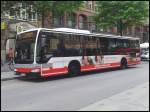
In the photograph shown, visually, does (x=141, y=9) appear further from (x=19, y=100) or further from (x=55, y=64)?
(x=19, y=100)

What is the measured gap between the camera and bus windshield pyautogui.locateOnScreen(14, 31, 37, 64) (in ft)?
53.7

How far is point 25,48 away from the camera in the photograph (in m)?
16.8

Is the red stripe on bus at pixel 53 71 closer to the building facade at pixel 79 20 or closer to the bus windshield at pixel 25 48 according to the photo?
the bus windshield at pixel 25 48

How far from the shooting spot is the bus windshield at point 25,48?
16359 millimetres

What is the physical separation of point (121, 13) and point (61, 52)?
63.0ft

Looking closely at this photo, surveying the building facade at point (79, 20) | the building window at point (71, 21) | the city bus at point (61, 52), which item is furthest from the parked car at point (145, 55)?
the city bus at point (61, 52)

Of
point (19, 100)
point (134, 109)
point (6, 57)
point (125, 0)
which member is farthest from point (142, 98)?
point (125, 0)

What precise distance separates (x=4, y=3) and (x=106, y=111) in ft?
12.5

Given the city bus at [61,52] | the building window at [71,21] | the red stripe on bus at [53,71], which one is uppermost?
the building window at [71,21]

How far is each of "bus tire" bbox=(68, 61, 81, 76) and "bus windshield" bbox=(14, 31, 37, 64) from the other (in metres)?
2.66

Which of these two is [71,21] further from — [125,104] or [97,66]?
[125,104]

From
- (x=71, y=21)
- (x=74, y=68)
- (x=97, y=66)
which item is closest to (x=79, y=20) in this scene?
(x=71, y=21)

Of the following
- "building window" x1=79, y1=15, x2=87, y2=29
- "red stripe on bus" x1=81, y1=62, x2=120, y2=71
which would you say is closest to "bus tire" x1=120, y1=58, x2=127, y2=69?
"red stripe on bus" x1=81, y1=62, x2=120, y2=71

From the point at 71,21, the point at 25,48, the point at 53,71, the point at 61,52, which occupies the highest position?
the point at 71,21
